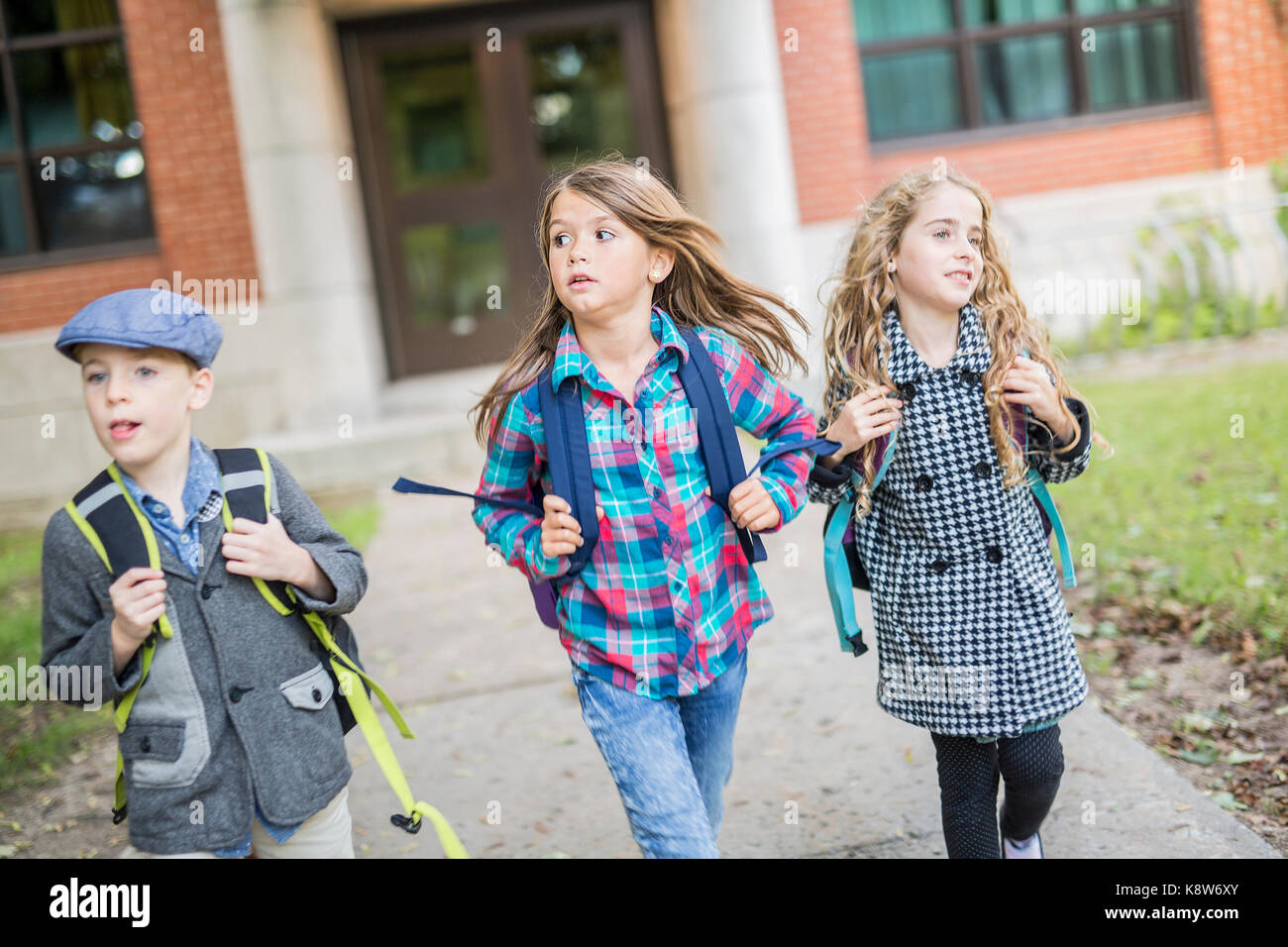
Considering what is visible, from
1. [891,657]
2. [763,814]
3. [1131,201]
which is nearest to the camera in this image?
[891,657]

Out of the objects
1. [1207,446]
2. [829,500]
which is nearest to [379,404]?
[1207,446]

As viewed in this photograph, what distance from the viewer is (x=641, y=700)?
→ 2.36m

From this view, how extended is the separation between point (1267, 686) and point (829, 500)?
2022 mm

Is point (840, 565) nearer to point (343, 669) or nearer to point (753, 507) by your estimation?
point (753, 507)

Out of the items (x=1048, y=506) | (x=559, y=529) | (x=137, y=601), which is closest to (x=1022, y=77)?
(x=1048, y=506)

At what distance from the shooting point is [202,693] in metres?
2.19

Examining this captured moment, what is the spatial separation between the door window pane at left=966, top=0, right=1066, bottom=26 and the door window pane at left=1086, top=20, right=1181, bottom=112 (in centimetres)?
62

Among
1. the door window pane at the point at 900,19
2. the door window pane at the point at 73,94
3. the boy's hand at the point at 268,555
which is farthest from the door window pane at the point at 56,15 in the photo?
the boy's hand at the point at 268,555

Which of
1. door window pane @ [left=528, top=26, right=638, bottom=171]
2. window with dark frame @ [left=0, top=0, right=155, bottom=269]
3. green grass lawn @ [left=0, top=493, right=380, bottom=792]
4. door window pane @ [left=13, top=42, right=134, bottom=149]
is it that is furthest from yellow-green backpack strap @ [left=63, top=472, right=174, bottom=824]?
door window pane @ [left=13, top=42, right=134, bottom=149]

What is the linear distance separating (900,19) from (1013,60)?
107cm

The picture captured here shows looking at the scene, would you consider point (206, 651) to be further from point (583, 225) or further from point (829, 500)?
point (829, 500)

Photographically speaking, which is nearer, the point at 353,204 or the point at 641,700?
the point at 641,700

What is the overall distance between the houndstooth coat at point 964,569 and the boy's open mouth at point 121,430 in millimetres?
1360

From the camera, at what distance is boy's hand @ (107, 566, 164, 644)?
2.04 m
